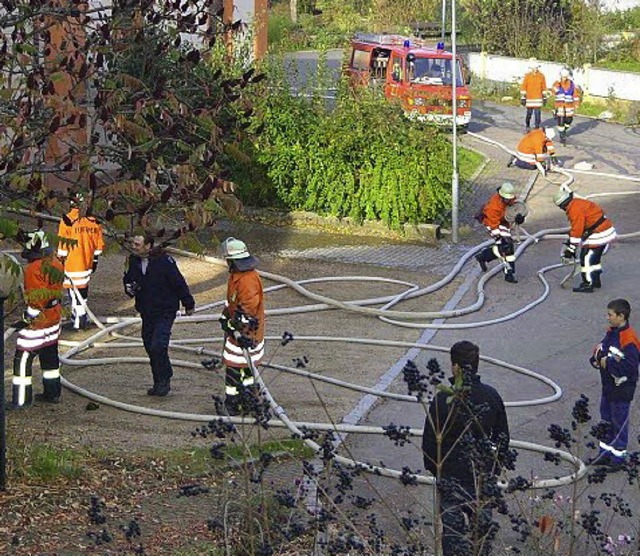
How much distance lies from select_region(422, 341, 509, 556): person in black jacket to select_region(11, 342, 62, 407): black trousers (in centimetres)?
426

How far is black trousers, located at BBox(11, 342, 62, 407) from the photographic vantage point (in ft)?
34.0

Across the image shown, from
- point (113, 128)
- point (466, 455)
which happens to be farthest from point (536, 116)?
point (466, 455)

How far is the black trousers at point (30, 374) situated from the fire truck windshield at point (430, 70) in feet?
57.9

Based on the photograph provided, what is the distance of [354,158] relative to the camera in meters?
18.3

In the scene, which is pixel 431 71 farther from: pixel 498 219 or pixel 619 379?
pixel 619 379

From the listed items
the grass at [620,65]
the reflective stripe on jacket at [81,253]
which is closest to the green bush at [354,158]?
the reflective stripe on jacket at [81,253]

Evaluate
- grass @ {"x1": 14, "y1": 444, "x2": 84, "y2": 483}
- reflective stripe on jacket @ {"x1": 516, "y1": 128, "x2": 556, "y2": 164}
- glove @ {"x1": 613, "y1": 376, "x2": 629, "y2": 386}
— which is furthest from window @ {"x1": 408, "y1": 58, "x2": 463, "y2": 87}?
grass @ {"x1": 14, "y1": 444, "x2": 84, "y2": 483}

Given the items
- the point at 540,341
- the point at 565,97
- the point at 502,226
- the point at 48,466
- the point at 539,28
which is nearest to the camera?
the point at 48,466

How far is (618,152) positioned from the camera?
83.8ft

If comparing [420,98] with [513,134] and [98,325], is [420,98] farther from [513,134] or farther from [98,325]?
[98,325]

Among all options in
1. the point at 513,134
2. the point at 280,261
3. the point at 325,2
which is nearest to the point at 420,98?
the point at 513,134

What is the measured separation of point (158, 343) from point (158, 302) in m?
0.36

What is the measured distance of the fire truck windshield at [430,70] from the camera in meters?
27.0

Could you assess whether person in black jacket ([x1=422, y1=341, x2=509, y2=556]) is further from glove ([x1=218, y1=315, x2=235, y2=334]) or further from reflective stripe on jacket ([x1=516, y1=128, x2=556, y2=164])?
reflective stripe on jacket ([x1=516, y1=128, x2=556, y2=164])
